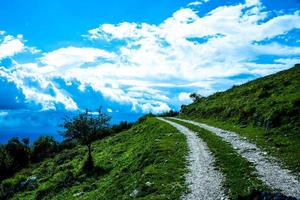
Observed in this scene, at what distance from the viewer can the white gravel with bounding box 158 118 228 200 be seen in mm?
21828

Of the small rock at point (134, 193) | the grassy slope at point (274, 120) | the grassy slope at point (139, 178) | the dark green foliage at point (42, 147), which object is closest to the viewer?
the grassy slope at point (139, 178)

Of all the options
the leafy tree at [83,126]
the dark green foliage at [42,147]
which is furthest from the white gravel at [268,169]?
the dark green foliage at [42,147]

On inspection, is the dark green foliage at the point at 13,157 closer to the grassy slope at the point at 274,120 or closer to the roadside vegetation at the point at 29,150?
the roadside vegetation at the point at 29,150

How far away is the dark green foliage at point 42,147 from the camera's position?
4569 inches

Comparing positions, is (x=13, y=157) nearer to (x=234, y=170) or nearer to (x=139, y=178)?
(x=139, y=178)

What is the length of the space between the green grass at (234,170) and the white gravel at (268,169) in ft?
1.70

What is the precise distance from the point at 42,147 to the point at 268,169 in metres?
104

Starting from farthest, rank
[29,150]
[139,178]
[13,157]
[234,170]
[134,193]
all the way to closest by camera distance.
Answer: [29,150] → [13,157] → [139,178] → [234,170] → [134,193]

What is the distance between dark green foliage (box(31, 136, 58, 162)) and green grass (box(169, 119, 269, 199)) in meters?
86.5

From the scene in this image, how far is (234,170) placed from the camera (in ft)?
86.1

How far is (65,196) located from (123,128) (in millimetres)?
64631

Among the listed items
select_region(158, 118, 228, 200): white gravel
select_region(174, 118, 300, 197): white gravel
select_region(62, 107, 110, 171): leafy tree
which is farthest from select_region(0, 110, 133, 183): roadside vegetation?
select_region(158, 118, 228, 200): white gravel

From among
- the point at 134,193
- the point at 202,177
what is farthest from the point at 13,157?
the point at 202,177

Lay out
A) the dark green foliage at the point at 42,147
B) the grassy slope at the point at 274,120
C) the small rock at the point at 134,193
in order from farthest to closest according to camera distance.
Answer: the dark green foliage at the point at 42,147 < the grassy slope at the point at 274,120 < the small rock at the point at 134,193
